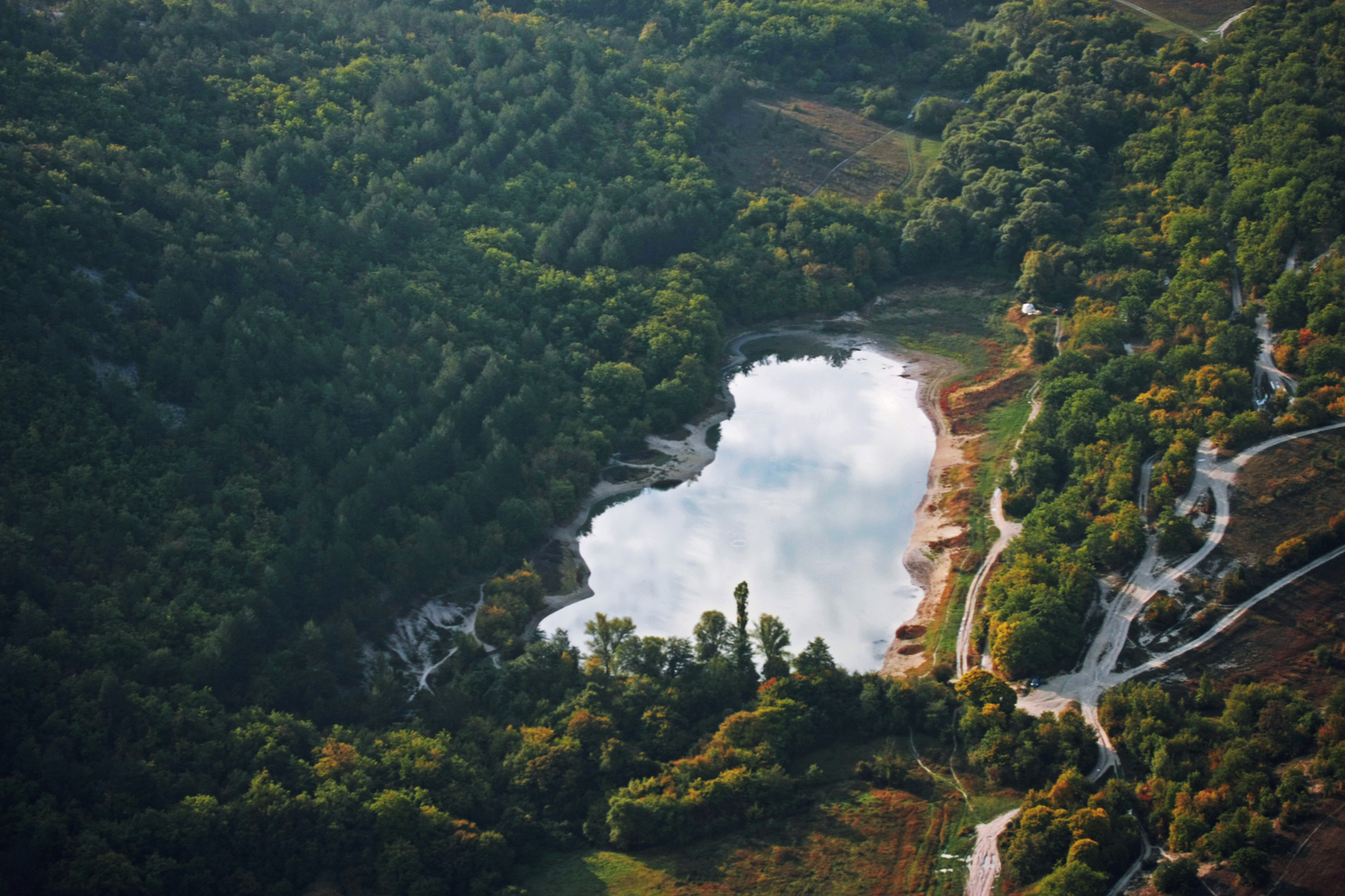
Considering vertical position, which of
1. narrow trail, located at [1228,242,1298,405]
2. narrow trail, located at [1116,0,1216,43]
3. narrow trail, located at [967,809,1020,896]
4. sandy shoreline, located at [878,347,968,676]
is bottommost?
narrow trail, located at [967,809,1020,896]

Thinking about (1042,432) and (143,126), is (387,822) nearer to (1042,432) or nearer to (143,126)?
(1042,432)

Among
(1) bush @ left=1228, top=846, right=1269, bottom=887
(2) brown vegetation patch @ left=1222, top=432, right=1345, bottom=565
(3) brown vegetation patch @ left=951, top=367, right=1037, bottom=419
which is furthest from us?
(3) brown vegetation patch @ left=951, top=367, right=1037, bottom=419

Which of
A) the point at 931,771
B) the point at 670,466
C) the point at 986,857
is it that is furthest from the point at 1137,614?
the point at 670,466

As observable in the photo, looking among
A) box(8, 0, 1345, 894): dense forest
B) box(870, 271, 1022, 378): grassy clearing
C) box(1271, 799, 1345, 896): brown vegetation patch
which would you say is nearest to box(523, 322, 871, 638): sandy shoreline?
box(8, 0, 1345, 894): dense forest

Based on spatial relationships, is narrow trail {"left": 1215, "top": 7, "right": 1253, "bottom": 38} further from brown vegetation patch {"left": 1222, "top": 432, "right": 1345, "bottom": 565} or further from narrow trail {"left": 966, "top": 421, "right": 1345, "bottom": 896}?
narrow trail {"left": 966, "top": 421, "right": 1345, "bottom": 896}

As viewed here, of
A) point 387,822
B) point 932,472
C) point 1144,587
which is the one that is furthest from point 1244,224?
point 387,822

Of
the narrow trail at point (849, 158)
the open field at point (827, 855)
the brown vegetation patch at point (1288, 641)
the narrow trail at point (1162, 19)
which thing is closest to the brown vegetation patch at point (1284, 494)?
the brown vegetation patch at point (1288, 641)
